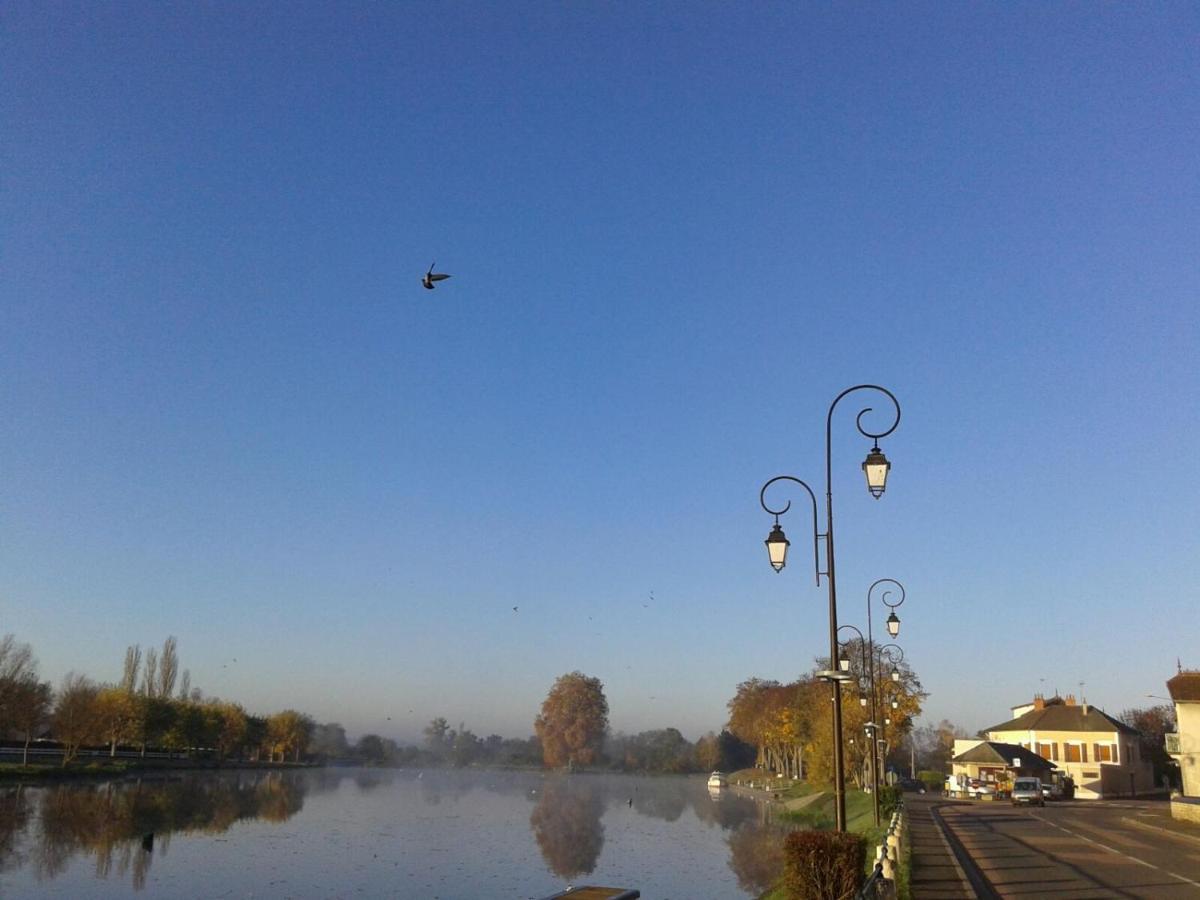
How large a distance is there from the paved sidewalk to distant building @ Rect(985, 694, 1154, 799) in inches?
1852

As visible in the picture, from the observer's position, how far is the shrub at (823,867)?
13.1 metres

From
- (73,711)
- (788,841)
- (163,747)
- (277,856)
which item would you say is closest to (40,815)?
(277,856)

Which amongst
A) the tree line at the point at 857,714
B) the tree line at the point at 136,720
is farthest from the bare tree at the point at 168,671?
the tree line at the point at 857,714

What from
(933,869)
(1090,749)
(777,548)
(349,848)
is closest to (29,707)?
(349,848)

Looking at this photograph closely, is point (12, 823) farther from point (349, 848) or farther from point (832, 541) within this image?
point (832, 541)

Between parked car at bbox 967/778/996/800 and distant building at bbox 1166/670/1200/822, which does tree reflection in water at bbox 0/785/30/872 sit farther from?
parked car at bbox 967/778/996/800

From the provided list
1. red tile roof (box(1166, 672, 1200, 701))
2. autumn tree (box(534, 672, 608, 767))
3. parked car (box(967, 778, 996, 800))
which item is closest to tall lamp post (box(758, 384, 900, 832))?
red tile roof (box(1166, 672, 1200, 701))

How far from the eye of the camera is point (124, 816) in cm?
4709

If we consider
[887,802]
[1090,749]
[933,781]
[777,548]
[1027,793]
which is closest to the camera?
[777,548]

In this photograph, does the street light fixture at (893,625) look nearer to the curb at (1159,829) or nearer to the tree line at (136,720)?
the curb at (1159,829)

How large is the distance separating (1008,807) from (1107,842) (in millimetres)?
22454

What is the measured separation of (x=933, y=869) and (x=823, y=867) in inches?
413

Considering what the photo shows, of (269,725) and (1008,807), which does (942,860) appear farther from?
(269,725)

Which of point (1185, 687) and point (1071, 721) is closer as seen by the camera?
point (1185, 687)
